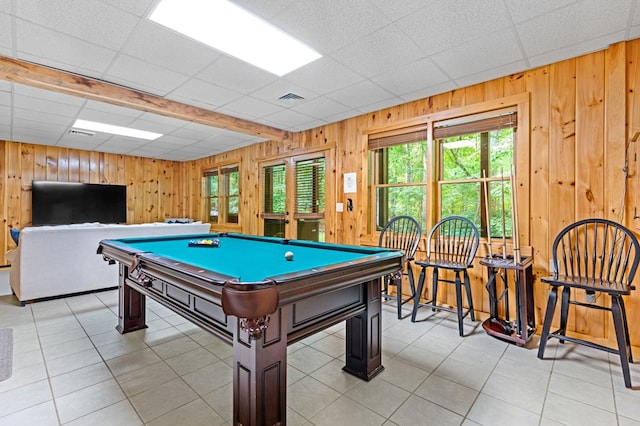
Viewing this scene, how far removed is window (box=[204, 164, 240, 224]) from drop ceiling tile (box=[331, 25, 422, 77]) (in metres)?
4.43

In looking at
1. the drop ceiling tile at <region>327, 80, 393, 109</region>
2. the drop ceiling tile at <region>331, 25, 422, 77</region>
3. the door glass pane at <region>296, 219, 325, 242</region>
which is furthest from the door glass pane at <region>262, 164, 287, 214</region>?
the drop ceiling tile at <region>331, 25, 422, 77</region>

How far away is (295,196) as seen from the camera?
547 cm

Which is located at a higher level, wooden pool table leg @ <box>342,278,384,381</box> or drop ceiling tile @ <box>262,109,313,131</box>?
drop ceiling tile @ <box>262,109,313,131</box>

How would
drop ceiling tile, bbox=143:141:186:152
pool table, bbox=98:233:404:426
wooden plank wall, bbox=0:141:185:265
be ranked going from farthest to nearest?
wooden plank wall, bbox=0:141:185:265, drop ceiling tile, bbox=143:141:186:152, pool table, bbox=98:233:404:426

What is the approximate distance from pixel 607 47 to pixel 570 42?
375 millimetres

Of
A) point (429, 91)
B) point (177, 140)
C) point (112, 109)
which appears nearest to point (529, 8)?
point (429, 91)

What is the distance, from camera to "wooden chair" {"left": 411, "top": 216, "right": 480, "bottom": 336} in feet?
10.2

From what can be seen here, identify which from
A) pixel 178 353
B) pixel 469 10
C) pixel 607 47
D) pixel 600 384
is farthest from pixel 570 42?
pixel 178 353

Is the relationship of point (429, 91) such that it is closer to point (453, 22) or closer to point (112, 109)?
point (453, 22)

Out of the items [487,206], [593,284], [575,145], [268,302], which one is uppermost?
[575,145]

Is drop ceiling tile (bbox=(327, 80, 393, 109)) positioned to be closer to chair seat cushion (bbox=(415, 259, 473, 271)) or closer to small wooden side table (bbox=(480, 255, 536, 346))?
chair seat cushion (bbox=(415, 259, 473, 271))

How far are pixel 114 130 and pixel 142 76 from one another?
2.76m

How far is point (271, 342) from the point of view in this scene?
4.81ft

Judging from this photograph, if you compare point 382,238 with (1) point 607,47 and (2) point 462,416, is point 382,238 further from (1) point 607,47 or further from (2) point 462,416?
(1) point 607,47
